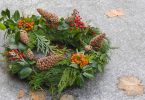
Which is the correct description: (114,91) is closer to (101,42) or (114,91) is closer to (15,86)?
(101,42)

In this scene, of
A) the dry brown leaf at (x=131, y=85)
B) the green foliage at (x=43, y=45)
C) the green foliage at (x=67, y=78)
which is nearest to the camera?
the green foliage at (x=67, y=78)

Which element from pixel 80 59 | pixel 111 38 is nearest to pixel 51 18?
pixel 80 59

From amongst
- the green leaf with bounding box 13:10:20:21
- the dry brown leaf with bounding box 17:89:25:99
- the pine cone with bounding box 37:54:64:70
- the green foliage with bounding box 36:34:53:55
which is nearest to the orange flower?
the pine cone with bounding box 37:54:64:70

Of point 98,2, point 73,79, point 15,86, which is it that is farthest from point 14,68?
point 98,2

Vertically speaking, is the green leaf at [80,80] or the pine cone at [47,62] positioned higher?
the pine cone at [47,62]

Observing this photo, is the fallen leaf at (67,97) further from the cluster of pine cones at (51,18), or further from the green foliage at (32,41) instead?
the cluster of pine cones at (51,18)

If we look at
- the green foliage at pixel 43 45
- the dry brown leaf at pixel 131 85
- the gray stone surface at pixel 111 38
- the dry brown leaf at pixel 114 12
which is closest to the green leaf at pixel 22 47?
the green foliage at pixel 43 45
